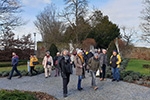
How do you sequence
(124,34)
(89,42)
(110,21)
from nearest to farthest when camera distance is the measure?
(89,42) → (110,21) → (124,34)

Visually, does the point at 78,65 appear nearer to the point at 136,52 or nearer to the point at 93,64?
the point at 93,64

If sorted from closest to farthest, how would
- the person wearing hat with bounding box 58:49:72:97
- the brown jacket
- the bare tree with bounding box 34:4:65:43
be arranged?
the person wearing hat with bounding box 58:49:72:97 → the brown jacket → the bare tree with bounding box 34:4:65:43

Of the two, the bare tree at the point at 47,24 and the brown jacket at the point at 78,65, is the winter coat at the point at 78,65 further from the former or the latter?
the bare tree at the point at 47,24

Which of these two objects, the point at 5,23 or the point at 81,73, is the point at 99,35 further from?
the point at 81,73

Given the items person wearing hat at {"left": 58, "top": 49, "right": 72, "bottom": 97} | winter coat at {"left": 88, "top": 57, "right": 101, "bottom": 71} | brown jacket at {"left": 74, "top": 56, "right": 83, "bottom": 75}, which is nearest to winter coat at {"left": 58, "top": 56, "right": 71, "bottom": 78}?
person wearing hat at {"left": 58, "top": 49, "right": 72, "bottom": 97}

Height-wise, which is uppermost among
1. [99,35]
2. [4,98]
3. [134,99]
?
[99,35]

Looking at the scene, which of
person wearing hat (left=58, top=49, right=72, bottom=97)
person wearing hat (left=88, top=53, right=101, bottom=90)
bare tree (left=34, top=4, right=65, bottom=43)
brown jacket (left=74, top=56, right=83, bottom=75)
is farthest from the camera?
bare tree (left=34, top=4, right=65, bottom=43)

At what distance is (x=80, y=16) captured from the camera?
30.3m

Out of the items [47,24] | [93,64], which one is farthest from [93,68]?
[47,24]

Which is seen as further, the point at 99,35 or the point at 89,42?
the point at 99,35

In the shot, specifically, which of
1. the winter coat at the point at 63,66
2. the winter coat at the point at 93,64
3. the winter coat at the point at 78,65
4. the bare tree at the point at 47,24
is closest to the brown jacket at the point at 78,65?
the winter coat at the point at 78,65

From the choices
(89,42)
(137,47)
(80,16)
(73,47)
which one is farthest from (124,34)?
(73,47)

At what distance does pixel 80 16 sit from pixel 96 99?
25.0 metres

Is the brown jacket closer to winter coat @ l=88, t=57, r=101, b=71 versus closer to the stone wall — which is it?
winter coat @ l=88, t=57, r=101, b=71
